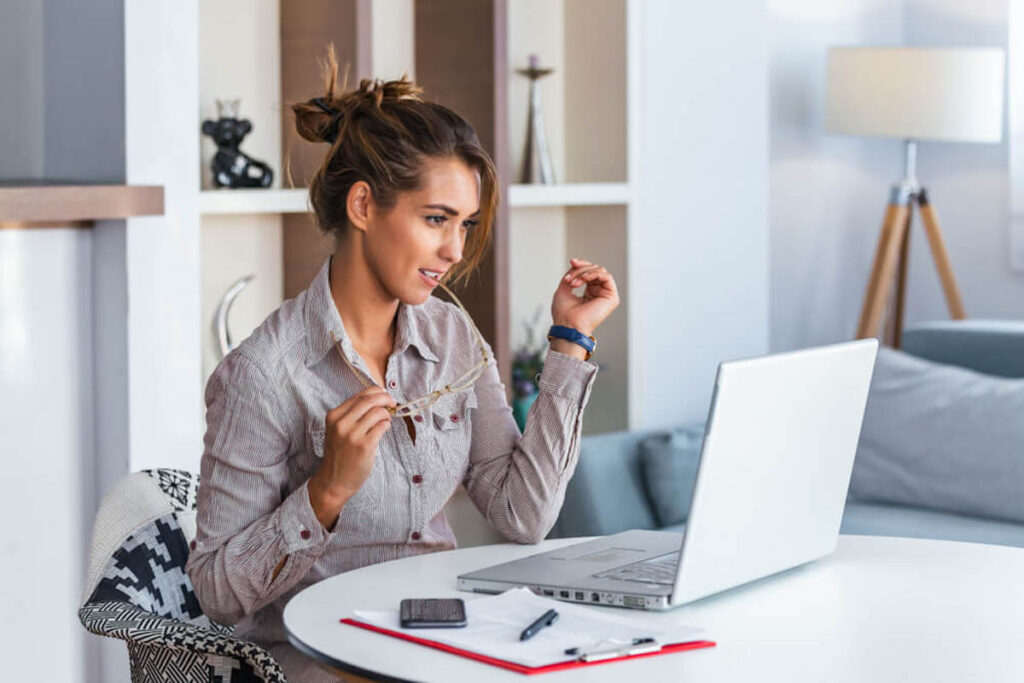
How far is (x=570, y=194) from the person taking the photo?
3.52 meters

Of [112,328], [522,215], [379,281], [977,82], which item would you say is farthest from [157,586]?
[977,82]

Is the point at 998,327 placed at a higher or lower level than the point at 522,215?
lower

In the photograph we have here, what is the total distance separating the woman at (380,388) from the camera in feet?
5.25

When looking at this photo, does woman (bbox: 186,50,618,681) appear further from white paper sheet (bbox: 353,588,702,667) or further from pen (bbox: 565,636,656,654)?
pen (bbox: 565,636,656,654)

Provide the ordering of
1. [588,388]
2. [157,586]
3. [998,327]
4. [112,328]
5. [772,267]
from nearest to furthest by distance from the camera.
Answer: [157,586]
[588,388]
[112,328]
[998,327]
[772,267]

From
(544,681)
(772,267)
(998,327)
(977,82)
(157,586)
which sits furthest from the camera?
(772,267)

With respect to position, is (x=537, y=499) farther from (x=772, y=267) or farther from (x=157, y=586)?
(x=772, y=267)

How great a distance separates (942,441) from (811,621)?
2.07 m

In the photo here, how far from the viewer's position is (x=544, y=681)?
120 cm

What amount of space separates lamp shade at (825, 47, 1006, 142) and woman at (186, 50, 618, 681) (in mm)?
2684

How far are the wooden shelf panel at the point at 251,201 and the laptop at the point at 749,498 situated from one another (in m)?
1.36

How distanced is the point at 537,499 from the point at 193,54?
1141 mm

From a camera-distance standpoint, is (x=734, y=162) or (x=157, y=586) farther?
(x=734, y=162)

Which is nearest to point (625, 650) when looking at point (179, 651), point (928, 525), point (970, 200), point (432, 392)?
point (179, 651)
